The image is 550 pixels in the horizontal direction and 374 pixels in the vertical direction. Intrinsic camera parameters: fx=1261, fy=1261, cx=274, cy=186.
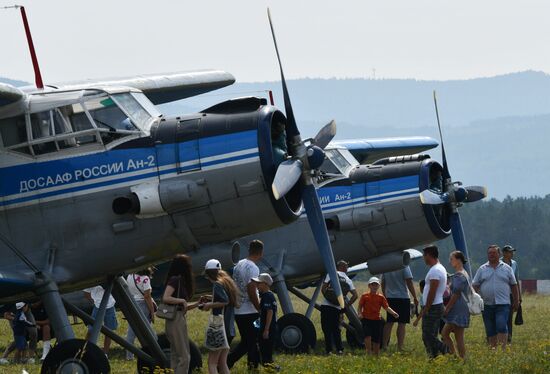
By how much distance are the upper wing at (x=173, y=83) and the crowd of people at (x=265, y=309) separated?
2.92 m

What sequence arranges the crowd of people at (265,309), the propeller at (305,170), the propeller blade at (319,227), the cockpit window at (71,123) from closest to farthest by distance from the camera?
the crowd of people at (265,309) → the propeller at (305,170) → the cockpit window at (71,123) → the propeller blade at (319,227)

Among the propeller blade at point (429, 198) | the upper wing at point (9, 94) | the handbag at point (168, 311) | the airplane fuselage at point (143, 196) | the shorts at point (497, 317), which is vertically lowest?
the shorts at point (497, 317)

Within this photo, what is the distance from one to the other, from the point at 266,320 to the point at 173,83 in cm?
569

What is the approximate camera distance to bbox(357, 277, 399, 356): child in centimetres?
1830

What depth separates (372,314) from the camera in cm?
1834

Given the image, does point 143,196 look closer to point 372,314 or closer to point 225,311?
point 225,311

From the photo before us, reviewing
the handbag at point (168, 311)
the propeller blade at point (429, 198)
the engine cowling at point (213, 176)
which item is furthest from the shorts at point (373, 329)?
the handbag at point (168, 311)

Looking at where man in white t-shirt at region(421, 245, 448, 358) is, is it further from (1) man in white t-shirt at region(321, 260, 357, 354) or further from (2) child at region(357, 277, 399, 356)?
(1) man in white t-shirt at region(321, 260, 357, 354)

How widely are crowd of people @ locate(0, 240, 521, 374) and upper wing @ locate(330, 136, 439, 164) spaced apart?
585 centimetres

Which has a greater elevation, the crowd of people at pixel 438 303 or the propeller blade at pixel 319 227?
the propeller blade at pixel 319 227

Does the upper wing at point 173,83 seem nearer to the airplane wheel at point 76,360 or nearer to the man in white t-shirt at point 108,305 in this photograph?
the man in white t-shirt at point 108,305

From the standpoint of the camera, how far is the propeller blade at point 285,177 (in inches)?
539

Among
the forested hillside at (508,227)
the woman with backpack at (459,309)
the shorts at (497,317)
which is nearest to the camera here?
the woman with backpack at (459,309)

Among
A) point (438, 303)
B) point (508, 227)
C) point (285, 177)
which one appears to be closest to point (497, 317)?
point (438, 303)
